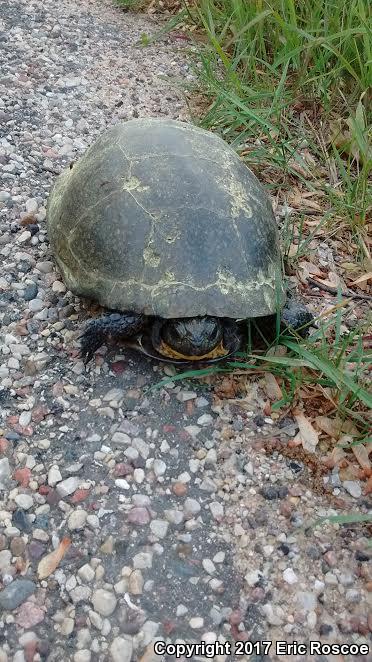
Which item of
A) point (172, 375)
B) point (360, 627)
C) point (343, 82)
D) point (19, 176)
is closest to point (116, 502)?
point (172, 375)

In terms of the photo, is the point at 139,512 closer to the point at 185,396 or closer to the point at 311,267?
the point at 185,396

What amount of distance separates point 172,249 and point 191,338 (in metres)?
0.34

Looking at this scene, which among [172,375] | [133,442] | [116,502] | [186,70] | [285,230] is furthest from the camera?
[186,70]

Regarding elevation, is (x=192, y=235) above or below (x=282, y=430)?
above

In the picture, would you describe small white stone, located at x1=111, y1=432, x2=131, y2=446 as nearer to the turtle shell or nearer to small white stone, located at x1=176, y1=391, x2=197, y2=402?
small white stone, located at x1=176, y1=391, x2=197, y2=402

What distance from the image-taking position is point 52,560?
78.3 inches

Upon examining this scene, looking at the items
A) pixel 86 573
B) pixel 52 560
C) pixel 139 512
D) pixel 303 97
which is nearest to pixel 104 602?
pixel 86 573

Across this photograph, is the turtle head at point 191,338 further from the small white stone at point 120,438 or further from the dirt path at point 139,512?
the small white stone at point 120,438

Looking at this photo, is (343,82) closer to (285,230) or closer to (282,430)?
(285,230)

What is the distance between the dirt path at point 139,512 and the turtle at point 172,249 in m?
0.21

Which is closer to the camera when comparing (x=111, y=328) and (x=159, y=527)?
(x=159, y=527)

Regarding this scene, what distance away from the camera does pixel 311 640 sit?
1.86m

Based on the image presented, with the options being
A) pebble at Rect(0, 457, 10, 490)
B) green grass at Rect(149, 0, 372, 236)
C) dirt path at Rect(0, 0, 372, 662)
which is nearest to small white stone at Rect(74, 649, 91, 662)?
dirt path at Rect(0, 0, 372, 662)

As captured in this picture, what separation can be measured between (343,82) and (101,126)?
1.54 metres
